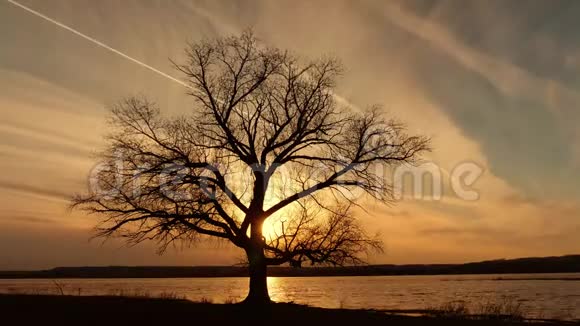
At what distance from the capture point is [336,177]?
29.0 m

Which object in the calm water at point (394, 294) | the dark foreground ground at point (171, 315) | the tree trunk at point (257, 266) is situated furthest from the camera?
the calm water at point (394, 294)

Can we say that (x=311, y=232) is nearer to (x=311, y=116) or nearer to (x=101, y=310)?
(x=311, y=116)

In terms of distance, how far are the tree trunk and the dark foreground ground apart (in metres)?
1.54

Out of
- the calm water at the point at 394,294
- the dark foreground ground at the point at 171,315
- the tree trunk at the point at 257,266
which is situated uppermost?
the tree trunk at the point at 257,266

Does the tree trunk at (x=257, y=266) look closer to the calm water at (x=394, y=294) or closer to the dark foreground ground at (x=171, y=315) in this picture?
the dark foreground ground at (x=171, y=315)

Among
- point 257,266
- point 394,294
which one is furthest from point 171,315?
point 394,294

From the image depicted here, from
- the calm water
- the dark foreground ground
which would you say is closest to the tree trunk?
the dark foreground ground

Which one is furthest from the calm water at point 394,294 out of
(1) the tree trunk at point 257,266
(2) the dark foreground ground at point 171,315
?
(2) the dark foreground ground at point 171,315

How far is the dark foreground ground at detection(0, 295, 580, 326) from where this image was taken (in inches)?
775

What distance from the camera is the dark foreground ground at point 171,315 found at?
19688 mm

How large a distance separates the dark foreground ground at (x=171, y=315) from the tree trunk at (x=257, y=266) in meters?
1.54

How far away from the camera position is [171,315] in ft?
71.5

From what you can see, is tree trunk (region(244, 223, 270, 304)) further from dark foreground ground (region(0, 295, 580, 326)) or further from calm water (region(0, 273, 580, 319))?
calm water (region(0, 273, 580, 319))

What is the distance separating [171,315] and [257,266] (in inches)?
274
